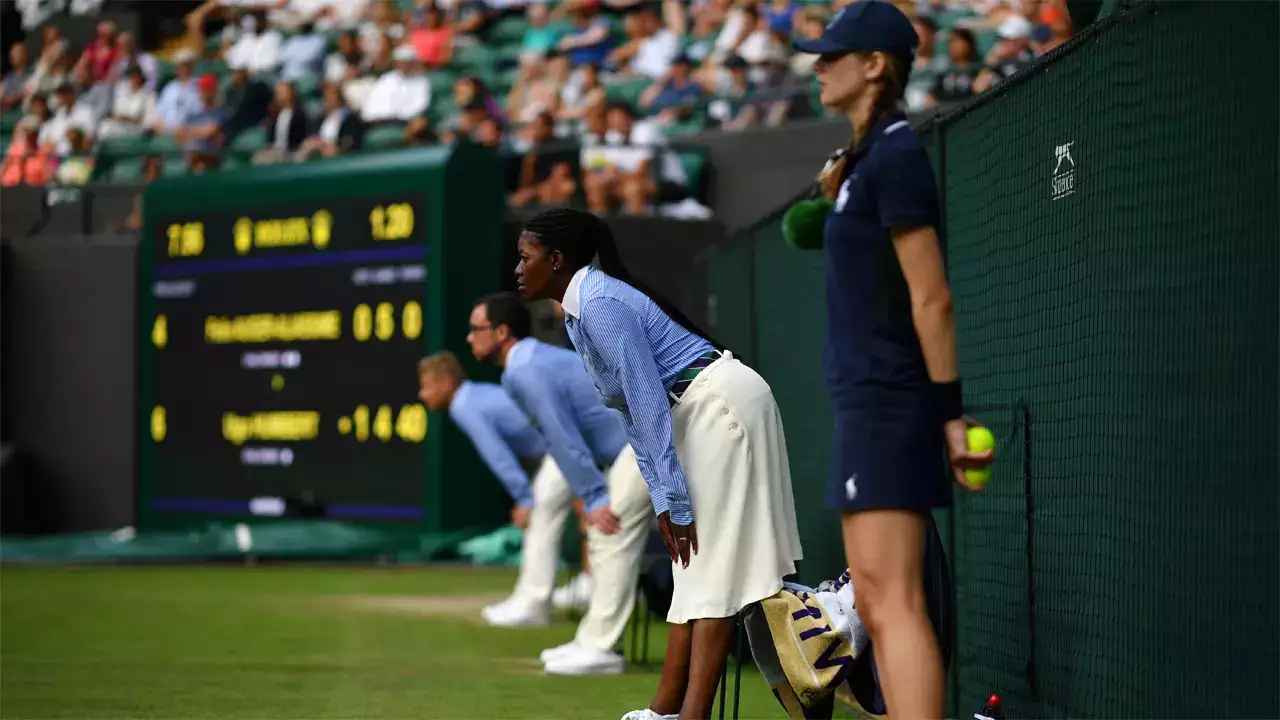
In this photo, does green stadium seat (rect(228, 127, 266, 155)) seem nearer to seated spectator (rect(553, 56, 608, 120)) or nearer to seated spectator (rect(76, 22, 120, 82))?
seated spectator (rect(553, 56, 608, 120))

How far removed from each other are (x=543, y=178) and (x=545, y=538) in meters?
6.14

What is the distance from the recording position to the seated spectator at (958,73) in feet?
44.0

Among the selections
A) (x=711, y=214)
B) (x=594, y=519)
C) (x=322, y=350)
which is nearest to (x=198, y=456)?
(x=322, y=350)

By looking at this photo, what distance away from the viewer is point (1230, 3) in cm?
420

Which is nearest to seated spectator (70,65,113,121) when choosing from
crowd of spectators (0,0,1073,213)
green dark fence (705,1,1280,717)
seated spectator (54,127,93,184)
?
crowd of spectators (0,0,1073,213)

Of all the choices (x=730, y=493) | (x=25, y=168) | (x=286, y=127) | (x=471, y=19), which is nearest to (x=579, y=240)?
(x=730, y=493)

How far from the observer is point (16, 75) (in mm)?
24438

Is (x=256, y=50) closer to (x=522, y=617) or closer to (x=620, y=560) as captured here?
(x=522, y=617)

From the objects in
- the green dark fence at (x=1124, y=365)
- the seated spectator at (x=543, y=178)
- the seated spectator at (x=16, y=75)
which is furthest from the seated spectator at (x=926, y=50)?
the seated spectator at (x=16, y=75)

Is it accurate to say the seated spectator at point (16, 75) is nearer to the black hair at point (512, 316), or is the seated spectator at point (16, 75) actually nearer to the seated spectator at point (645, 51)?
the seated spectator at point (645, 51)

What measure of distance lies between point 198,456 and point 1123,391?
12.4 m

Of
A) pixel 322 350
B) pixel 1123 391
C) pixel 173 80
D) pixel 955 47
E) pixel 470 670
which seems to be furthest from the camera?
pixel 173 80

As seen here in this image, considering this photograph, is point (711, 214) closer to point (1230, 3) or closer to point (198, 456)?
point (198, 456)

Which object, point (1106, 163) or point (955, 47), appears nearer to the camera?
point (1106, 163)
